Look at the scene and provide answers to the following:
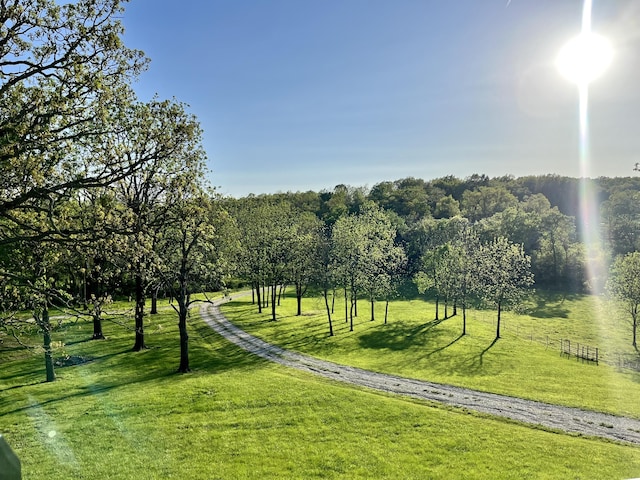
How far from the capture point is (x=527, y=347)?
47250 mm

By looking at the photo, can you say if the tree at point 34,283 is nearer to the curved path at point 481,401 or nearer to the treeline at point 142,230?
the treeline at point 142,230

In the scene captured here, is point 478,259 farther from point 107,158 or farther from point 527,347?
point 107,158

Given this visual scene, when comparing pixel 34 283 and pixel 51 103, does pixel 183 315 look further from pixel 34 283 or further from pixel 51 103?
pixel 51 103

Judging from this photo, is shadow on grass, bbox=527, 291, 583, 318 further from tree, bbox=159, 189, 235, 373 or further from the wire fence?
tree, bbox=159, 189, 235, 373

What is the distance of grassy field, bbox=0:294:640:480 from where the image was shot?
16812mm

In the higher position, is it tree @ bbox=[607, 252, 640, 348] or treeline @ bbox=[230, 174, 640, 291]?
treeline @ bbox=[230, 174, 640, 291]

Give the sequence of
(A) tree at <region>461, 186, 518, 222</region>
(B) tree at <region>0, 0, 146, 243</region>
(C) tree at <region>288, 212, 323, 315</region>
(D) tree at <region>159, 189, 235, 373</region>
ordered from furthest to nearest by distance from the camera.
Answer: (A) tree at <region>461, 186, 518, 222</region>, (C) tree at <region>288, 212, 323, 315</region>, (D) tree at <region>159, 189, 235, 373</region>, (B) tree at <region>0, 0, 146, 243</region>

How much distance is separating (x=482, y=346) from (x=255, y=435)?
1311 inches

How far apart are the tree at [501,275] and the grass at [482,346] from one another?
4.71m

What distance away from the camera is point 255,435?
20031 millimetres

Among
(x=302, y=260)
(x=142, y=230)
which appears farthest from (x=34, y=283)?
(x=302, y=260)

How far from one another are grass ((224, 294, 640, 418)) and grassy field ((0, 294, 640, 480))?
9.28 metres

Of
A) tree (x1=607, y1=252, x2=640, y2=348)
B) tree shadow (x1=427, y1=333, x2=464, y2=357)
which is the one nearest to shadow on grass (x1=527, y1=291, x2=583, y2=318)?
tree (x1=607, y1=252, x2=640, y2=348)

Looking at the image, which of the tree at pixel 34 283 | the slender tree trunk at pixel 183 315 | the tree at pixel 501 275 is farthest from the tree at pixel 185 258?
the tree at pixel 501 275
